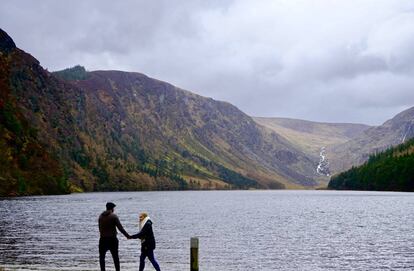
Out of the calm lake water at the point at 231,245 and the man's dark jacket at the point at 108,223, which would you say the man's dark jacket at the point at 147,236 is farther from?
the calm lake water at the point at 231,245

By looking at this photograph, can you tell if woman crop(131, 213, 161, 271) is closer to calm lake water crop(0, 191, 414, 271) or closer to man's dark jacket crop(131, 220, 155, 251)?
man's dark jacket crop(131, 220, 155, 251)

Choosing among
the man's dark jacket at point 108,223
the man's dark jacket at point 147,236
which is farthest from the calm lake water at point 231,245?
the man's dark jacket at point 108,223

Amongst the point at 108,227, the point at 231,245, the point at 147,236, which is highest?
the point at 108,227

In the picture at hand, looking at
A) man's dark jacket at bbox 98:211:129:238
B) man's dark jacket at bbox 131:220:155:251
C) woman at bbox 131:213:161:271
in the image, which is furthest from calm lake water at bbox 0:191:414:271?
man's dark jacket at bbox 98:211:129:238

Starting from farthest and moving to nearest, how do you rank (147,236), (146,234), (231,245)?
(231,245), (147,236), (146,234)

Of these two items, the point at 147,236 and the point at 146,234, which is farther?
the point at 147,236

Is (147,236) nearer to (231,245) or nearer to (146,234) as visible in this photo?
(146,234)

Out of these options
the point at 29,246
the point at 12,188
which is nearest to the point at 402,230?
the point at 29,246

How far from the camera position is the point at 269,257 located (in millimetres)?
56781

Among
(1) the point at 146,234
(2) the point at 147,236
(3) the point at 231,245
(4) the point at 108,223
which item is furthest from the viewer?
(3) the point at 231,245

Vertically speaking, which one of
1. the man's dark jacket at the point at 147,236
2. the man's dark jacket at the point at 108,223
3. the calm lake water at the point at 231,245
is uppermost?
the man's dark jacket at the point at 108,223

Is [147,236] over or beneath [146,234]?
beneath

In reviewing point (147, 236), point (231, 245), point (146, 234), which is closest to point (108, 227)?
point (146, 234)

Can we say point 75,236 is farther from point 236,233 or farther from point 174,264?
point 174,264
